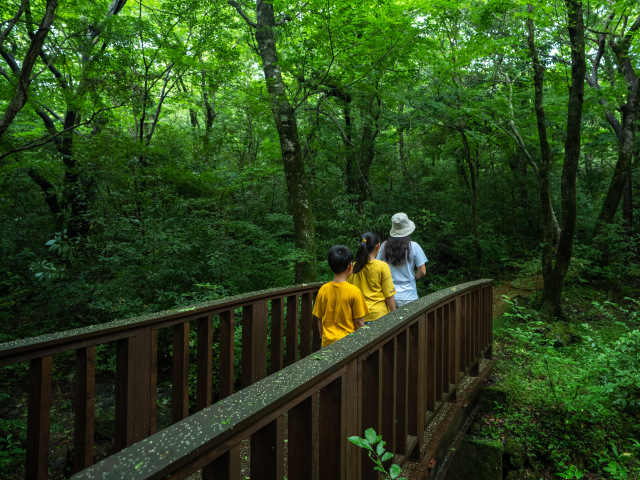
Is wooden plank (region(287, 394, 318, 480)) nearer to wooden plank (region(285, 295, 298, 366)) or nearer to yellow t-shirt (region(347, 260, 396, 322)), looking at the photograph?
yellow t-shirt (region(347, 260, 396, 322))

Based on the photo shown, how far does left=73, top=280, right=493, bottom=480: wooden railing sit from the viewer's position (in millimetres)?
1012

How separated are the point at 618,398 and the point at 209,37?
9876 millimetres

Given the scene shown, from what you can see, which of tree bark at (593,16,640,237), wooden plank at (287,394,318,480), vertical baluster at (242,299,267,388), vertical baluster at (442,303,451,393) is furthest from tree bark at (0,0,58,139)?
tree bark at (593,16,640,237)

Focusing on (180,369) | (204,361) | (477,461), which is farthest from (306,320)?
(477,461)

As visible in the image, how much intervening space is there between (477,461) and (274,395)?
3.19 metres

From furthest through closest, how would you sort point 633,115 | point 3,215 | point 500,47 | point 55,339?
point 633,115, point 3,215, point 500,47, point 55,339

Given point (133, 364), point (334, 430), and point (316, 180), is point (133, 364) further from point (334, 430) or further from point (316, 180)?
point (316, 180)

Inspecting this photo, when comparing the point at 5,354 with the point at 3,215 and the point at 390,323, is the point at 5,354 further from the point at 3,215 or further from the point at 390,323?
the point at 3,215

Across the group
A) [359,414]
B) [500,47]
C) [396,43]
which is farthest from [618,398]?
[500,47]

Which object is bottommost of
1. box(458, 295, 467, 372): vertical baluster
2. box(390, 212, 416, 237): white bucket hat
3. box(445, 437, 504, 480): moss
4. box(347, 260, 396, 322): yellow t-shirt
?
box(445, 437, 504, 480): moss

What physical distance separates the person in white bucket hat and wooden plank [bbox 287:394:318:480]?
2.65 metres

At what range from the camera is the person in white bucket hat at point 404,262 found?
4.00 metres

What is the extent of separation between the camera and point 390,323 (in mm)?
2252

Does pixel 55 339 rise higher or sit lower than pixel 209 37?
lower
